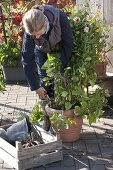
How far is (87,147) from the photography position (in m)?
4.94

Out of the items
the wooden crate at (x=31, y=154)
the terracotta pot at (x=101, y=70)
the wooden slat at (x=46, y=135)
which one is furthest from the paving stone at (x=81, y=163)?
the terracotta pot at (x=101, y=70)

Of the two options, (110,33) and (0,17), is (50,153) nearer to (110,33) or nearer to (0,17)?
(110,33)

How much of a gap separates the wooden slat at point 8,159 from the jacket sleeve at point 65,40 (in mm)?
1139

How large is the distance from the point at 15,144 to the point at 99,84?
1.75m

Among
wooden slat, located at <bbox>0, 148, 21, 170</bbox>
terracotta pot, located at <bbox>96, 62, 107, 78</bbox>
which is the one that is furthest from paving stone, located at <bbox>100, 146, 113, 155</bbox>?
terracotta pot, located at <bbox>96, 62, 107, 78</bbox>

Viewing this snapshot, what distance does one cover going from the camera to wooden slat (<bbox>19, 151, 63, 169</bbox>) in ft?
14.4

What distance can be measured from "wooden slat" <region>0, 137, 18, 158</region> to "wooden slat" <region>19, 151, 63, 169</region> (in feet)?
0.41

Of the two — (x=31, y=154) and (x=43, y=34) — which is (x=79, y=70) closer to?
(x=43, y=34)

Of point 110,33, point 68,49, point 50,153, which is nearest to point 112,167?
point 50,153

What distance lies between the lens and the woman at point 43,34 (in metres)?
4.20

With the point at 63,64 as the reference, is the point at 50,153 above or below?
below

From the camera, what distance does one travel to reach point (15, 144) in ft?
15.5

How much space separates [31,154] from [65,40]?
48.7 inches

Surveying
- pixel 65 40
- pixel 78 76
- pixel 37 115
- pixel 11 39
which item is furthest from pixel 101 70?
pixel 11 39
